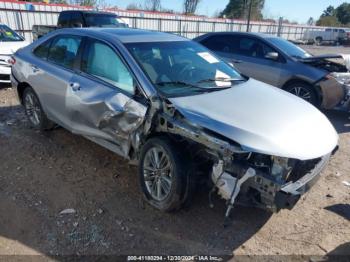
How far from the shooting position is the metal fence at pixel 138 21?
16844 mm

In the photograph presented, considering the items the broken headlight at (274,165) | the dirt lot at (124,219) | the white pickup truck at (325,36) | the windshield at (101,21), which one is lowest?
the white pickup truck at (325,36)

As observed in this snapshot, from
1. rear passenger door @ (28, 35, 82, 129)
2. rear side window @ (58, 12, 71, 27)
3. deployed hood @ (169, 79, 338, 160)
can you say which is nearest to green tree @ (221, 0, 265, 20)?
rear side window @ (58, 12, 71, 27)

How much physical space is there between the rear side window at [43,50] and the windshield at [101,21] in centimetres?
757

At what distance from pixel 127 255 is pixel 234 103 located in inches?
67.9

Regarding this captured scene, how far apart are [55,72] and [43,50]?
0.71m

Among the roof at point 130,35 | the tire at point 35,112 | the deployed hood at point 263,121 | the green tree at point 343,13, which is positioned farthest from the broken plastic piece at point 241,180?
the green tree at point 343,13

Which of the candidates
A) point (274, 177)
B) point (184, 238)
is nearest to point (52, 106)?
point (184, 238)

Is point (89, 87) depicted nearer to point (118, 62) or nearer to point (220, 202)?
point (118, 62)

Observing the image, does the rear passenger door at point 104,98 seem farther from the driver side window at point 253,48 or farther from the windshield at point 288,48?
A: the windshield at point 288,48

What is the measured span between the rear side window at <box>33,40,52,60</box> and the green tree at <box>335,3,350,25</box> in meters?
69.9

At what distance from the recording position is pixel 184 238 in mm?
3062

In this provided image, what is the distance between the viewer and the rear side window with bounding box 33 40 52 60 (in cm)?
485

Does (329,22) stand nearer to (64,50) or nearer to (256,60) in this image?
(256,60)

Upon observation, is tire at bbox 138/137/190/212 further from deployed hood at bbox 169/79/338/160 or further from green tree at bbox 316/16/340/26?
green tree at bbox 316/16/340/26
